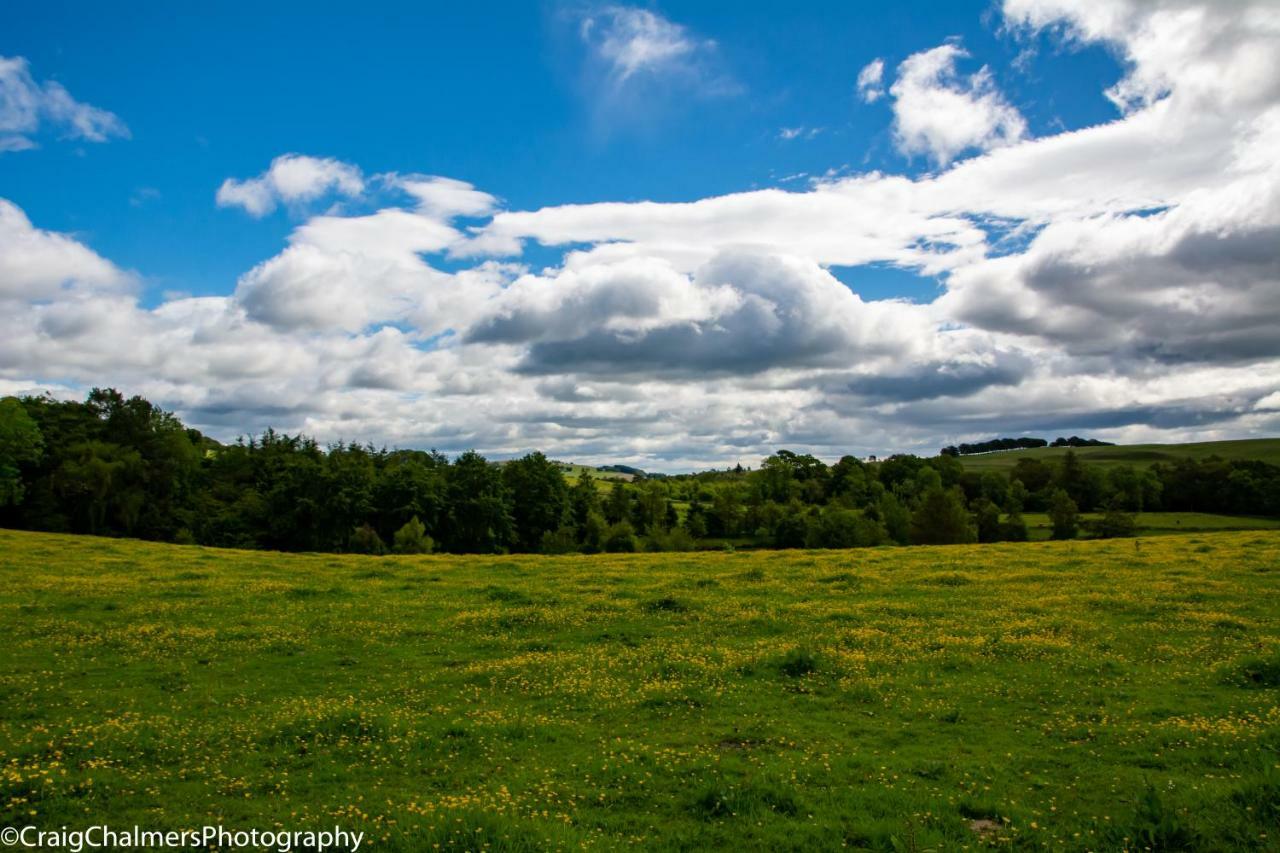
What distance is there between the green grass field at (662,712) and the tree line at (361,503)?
69730 millimetres

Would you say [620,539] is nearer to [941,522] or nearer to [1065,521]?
[941,522]

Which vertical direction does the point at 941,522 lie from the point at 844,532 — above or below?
above

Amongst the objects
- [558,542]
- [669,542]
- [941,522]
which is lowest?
[669,542]

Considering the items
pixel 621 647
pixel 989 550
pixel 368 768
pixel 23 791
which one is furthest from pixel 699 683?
pixel 989 550

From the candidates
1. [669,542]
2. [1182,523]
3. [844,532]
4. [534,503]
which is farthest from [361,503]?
[1182,523]

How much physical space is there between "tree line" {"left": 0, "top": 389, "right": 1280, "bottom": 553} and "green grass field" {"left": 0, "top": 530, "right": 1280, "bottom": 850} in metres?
69.7

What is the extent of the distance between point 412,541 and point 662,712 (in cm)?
8190

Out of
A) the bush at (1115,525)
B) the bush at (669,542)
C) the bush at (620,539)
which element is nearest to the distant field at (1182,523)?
the bush at (1115,525)

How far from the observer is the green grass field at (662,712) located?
10008 mm

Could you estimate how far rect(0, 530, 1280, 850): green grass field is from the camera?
1001 centimetres

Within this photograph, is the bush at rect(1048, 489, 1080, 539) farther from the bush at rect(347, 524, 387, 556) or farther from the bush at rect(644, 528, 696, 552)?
the bush at rect(347, 524, 387, 556)

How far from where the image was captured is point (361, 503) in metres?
100

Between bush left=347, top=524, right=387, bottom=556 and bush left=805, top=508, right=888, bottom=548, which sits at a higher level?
bush left=347, top=524, right=387, bottom=556

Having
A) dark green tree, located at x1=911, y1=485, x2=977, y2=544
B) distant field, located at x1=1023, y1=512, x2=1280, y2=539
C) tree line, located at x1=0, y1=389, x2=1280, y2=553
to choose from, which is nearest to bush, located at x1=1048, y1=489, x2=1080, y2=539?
tree line, located at x1=0, y1=389, x2=1280, y2=553
